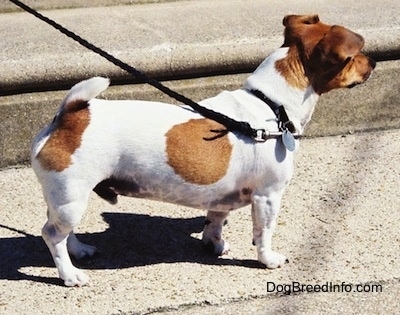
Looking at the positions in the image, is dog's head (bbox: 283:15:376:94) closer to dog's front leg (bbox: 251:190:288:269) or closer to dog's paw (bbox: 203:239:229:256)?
dog's front leg (bbox: 251:190:288:269)

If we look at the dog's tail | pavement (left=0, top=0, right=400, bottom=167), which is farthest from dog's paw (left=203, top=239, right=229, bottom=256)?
pavement (left=0, top=0, right=400, bottom=167)

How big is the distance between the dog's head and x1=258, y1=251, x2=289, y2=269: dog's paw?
80 cm

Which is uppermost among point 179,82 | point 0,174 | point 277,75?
point 277,75

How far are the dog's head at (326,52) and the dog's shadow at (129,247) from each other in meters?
→ 0.95

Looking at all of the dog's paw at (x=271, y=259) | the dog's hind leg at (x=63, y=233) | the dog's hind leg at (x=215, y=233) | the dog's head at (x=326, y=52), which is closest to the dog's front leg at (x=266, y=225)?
the dog's paw at (x=271, y=259)

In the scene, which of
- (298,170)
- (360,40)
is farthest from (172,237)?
(360,40)

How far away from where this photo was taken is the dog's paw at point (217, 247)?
4469 millimetres

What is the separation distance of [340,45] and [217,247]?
45.3 inches

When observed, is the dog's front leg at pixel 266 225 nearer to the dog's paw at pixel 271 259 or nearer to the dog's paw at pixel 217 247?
the dog's paw at pixel 271 259

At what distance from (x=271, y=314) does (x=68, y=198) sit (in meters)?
1.01

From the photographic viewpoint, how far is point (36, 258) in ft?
14.6

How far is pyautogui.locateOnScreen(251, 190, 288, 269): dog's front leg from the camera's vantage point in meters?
4.18

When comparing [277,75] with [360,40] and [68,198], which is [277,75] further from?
[68,198]

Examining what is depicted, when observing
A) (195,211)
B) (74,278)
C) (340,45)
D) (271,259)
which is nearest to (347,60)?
(340,45)
